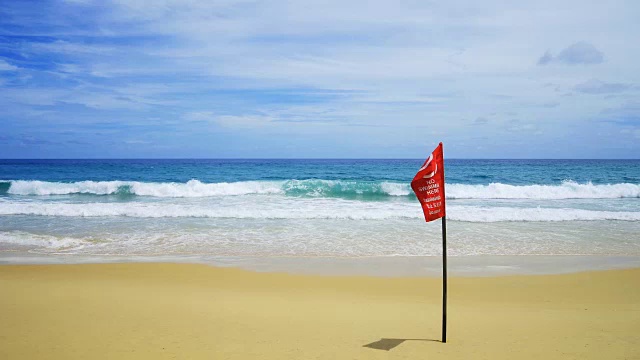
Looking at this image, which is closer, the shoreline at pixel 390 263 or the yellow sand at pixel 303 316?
the yellow sand at pixel 303 316

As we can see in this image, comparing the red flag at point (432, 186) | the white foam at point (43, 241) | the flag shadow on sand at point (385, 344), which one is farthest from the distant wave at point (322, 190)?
the red flag at point (432, 186)

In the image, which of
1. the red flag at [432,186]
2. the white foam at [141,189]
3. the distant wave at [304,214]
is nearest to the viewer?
the red flag at [432,186]

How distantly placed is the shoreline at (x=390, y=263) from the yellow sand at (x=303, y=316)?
21.2 inches

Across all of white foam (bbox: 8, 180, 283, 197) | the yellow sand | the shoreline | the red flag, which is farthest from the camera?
white foam (bbox: 8, 180, 283, 197)

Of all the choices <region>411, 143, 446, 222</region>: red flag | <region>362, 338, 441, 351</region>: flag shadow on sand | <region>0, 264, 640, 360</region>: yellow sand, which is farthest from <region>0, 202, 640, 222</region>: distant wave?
<region>411, 143, 446, 222</region>: red flag

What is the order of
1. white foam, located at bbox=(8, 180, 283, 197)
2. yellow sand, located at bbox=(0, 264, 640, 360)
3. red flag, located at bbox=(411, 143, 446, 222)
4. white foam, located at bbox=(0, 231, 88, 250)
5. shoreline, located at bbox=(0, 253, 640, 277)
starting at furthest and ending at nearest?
white foam, located at bbox=(8, 180, 283, 197)
white foam, located at bbox=(0, 231, 88, 250)
shoreline, located at bbox=(0, 253, 640, 277)
yellow sand, located at bbox=(0, 264, 640, 360)
red flag, located at bbox=(411, 143, 446, 222)

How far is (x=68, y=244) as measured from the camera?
1159 cm

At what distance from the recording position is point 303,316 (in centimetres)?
599

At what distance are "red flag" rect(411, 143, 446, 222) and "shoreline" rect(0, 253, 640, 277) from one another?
15.0ft

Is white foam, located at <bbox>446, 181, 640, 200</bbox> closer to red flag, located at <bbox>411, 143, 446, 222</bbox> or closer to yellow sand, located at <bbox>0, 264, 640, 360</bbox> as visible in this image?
yellow sand, located at <bbox>0, 264, 640, 360</bbox>

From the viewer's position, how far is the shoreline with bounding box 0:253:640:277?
352 inches

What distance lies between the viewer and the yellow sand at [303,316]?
4.75 meters

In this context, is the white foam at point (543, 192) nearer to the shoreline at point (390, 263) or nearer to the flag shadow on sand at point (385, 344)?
the shoreline at point (390, 263)

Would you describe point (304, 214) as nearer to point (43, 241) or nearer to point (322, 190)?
point (43, 241)
